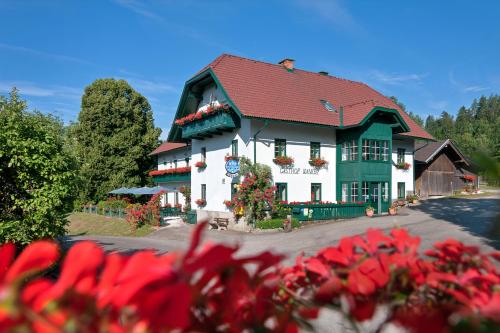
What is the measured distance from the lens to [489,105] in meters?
138

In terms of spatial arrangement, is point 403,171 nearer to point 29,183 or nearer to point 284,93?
point 284,93

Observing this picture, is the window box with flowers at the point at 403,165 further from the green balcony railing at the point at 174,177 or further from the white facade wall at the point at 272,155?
the green balcony railing at the point at 174,177

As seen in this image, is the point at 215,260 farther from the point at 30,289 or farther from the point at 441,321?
the point at 441,321

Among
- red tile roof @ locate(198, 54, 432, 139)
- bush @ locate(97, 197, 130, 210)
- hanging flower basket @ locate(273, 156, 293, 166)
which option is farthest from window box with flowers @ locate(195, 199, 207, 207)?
bush @ locate(97, 197, 130, 210)

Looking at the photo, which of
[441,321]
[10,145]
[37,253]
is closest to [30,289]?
[37,253]

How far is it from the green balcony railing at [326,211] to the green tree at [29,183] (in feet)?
42.7

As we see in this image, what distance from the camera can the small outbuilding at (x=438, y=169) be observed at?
32.4 m

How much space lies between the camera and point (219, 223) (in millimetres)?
21062

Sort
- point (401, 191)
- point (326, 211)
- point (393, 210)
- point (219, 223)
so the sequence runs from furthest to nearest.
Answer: point (401, 191) < point (393, 210) < point (326, 211) < point (219, 223)

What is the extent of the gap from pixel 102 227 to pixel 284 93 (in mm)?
15575

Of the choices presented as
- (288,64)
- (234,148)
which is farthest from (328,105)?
(234,148)

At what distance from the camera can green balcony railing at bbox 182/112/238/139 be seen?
21.3 metres

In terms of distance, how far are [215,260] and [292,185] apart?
2136 centimetres

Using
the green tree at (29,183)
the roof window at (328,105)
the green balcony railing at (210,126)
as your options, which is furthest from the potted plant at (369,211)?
the green tree at (29,183)
